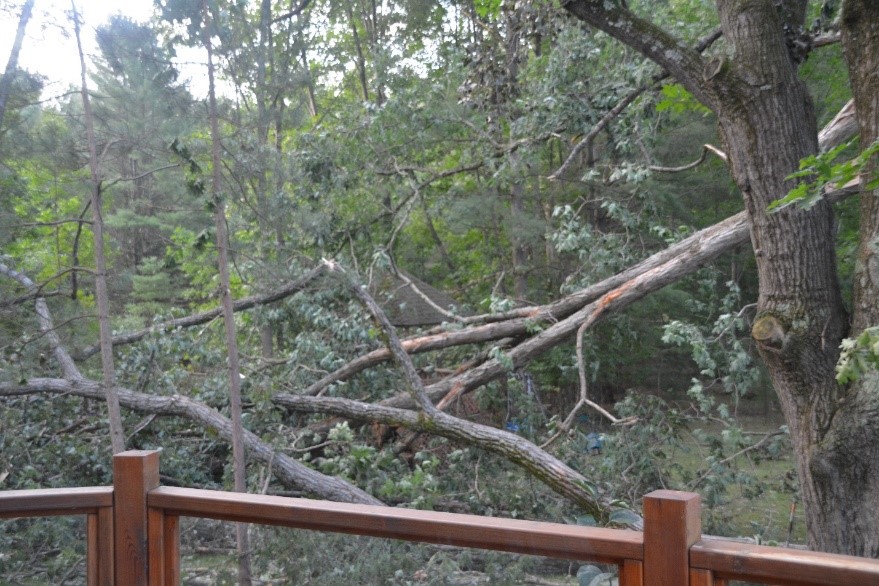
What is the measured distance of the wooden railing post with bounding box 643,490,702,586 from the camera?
188 cm

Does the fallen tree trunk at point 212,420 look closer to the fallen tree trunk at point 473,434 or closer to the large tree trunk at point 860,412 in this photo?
the fallen tree trunk at point 473,434

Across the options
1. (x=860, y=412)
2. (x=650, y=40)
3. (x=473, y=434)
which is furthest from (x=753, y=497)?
(x=650, y=40)

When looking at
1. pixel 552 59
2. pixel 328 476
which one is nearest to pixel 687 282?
pixel 552 59

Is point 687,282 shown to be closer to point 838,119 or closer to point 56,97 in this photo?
point 838,119

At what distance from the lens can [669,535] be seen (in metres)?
1.90

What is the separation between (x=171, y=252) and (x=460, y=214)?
7.22m

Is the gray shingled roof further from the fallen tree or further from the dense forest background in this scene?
the fallen tree

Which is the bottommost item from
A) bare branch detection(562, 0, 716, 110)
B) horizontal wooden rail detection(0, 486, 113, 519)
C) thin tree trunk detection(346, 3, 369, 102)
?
horizontal wooden rail detection(0, 486, 113, 519)

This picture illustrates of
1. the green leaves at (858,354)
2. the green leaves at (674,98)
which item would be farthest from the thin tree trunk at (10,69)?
the green leaves at (858,354)

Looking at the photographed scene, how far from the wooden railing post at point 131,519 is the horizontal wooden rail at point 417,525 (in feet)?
0.14

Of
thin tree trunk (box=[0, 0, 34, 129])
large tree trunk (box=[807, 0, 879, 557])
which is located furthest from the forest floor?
thin tree trunk (box=[0, 0, 34, 129])

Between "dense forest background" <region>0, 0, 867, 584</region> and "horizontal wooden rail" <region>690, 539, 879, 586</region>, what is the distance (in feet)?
8.80

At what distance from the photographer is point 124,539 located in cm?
252

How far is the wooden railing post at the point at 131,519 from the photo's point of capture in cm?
250
